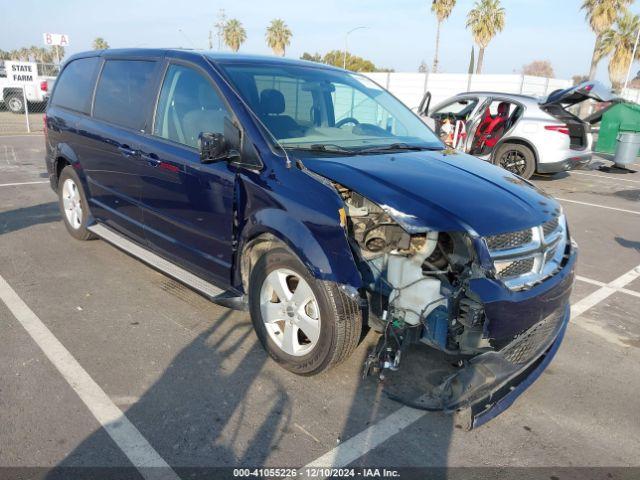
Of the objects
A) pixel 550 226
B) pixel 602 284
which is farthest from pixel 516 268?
pixel 602 284

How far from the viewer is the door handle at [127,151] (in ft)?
13.3

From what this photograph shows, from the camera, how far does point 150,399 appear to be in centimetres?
288

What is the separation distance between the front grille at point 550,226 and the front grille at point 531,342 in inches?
20.2

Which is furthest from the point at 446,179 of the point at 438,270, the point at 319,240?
the point at 319,240

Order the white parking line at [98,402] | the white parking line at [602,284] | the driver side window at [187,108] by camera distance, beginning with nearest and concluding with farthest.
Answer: the white parking line at [98,402]
the driver side window at [187,108]
the white parking line at [602,284]

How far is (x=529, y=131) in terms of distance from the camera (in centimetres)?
977

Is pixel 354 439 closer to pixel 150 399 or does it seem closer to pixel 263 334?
pixel 263 334

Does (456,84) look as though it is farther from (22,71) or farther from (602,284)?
(602,284)

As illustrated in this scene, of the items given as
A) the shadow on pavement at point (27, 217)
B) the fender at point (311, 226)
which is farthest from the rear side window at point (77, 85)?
the fender at point (311, 226)

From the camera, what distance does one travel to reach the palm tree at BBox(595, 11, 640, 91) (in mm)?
31172

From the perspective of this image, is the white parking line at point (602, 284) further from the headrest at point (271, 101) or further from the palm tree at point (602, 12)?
the palm tree at point (602, 12)

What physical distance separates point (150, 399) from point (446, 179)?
7.00 ft

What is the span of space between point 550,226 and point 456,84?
918 inches

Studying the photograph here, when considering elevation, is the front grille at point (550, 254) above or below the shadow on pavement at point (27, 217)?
above
